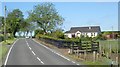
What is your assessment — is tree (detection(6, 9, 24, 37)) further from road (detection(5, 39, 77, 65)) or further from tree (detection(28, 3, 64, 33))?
road (detection(5, 39, 77, 65))

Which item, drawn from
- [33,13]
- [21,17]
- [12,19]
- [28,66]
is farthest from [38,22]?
[28,66]

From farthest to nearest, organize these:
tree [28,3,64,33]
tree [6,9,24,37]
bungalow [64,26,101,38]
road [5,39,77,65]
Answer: bungalow [64,26,101,38] < tree [6,9,24,37] < tree [28,3,64,33] < road [5,39,77,65]

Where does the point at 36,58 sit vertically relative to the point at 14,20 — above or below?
below

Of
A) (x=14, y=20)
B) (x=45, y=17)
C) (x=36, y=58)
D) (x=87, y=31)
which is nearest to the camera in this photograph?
(x=36, y=58)

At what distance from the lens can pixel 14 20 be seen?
131250 millimetres

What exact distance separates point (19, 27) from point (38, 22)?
162 ft

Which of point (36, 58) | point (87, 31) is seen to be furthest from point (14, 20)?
point (36, 58)

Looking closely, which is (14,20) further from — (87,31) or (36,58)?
(36,58)

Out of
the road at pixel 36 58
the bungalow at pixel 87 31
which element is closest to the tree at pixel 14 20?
the bungalow at pixel 87 31

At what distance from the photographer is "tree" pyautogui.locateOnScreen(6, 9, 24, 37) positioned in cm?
12812

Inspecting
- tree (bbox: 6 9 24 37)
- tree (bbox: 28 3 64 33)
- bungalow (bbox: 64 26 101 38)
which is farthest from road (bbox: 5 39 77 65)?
bungalow (bbox: 64 26 101 38)

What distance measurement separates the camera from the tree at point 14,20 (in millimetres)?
128125

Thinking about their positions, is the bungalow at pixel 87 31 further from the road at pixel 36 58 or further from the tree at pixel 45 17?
the road at pixel 36 58

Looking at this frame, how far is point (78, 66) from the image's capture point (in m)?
21.3
